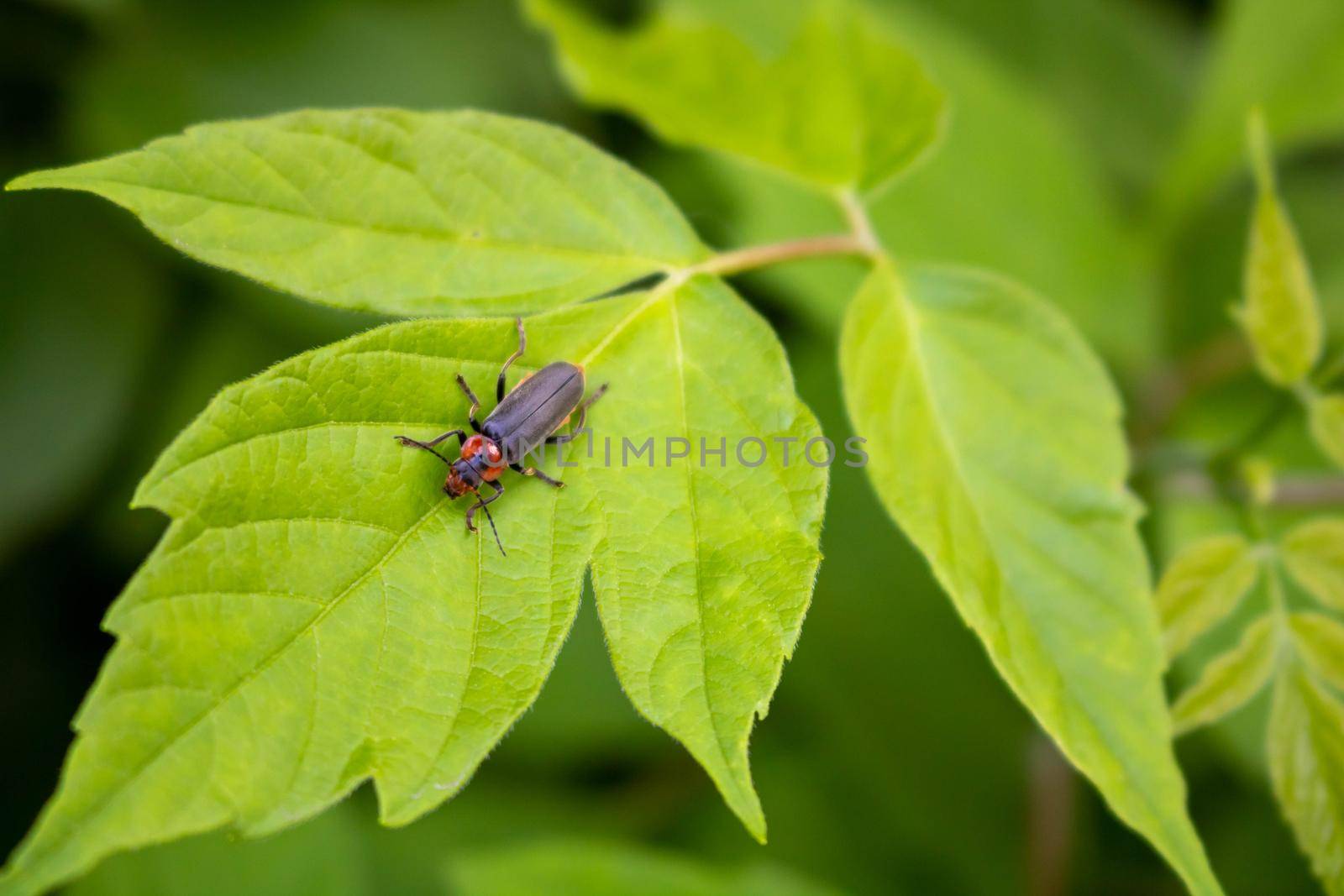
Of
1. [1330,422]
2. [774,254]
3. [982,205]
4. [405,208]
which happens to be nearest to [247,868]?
[405,208]

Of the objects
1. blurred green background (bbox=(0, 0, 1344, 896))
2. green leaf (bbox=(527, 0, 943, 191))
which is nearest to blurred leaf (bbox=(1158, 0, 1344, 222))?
blurred green background (bbox=(0, 0, 1344, 896))

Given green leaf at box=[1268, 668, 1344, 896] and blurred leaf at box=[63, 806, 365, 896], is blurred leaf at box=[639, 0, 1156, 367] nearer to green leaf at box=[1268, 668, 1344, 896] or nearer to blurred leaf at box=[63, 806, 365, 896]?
green leaf at box=[1268, 668, 1344, 896]

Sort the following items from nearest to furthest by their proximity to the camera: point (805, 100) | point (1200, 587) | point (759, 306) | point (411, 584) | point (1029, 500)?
point (411, 584) < point (1029, 500) < point (1200, 587) < point (805, 100) < point (759, 306)

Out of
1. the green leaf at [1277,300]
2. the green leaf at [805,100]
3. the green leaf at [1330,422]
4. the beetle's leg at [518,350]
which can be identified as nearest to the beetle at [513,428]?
the beetle's leg at [518,350]

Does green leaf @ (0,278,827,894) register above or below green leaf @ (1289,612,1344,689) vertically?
above

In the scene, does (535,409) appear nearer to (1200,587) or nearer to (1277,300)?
(1200,587)
